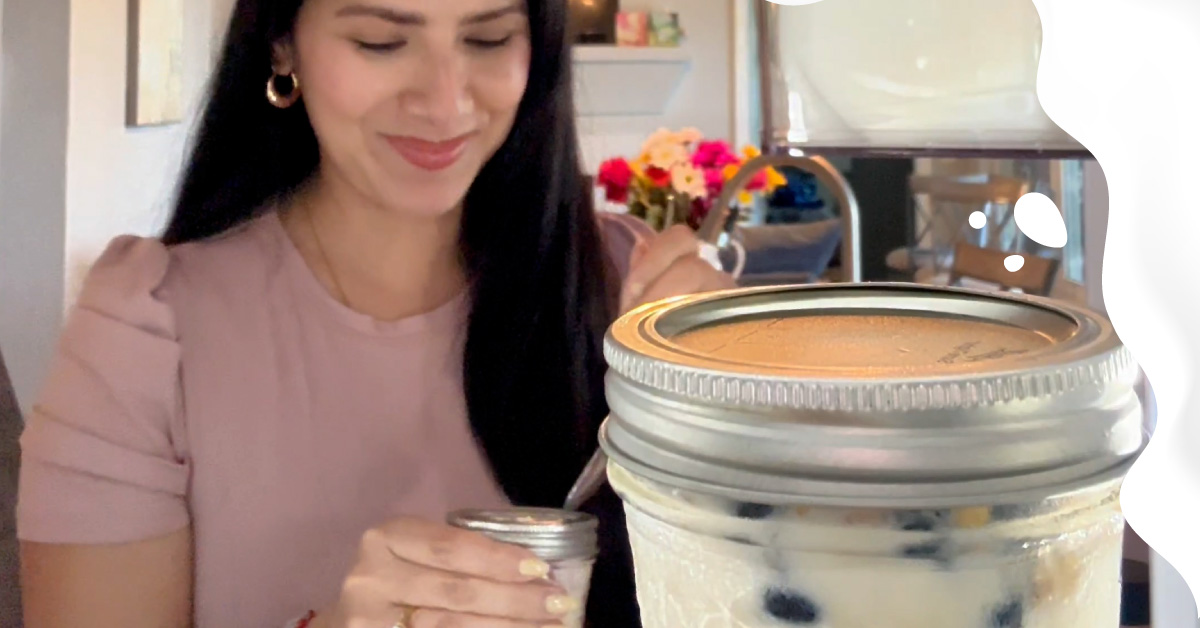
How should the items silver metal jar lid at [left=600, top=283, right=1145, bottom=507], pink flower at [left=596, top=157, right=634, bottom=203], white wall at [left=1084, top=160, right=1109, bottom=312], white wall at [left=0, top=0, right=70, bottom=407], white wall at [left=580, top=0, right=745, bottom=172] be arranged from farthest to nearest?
white wall at [left=580, top=0, right=745, bottom=172] < pink flower at [left=596, top=157, right=634, bottom=203] < white wall at [left=0, top=0, right=70, bottom=407] < white wall at [left=1084, top=160, right=1109, bottom=312] < silver metal jar lid at [left=600, top=283, right=1145, bottom=507]

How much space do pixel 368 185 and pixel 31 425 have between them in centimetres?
32

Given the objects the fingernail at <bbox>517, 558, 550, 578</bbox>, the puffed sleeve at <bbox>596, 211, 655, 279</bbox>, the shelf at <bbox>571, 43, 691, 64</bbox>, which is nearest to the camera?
the fingernail at <bbox>517, 558, 550, 578</bbox>

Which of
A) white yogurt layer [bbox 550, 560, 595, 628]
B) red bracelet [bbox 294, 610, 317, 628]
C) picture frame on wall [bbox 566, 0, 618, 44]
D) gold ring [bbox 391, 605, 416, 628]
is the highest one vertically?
picture frame on wall [bbox 566, 0, 618, 44]

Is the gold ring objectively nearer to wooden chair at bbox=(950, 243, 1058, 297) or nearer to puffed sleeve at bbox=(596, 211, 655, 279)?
wooden chair at bbox=(950, 243, 1058, 297)

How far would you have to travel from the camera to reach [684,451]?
250 mm

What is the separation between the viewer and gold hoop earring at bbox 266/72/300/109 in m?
0.89

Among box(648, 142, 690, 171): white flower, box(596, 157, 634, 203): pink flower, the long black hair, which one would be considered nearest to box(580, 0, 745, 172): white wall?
box(596, 157, 634, 203): pink flower

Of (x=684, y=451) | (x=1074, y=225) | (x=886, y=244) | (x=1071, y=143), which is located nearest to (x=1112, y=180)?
(x=684, y=451)

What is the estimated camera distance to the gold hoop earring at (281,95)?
2.93 feet

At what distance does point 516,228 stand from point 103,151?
84 centimetres

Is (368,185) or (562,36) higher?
(562,36)

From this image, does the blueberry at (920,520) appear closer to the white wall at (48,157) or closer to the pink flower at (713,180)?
the white wall at (48,157)

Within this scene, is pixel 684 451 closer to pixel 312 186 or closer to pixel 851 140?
pixel 851 140

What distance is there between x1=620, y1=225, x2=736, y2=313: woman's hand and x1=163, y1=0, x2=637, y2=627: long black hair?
0.69ft
